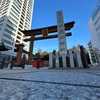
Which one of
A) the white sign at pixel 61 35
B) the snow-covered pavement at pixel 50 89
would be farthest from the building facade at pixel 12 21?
the snow-covered pavement at pixel 50 89

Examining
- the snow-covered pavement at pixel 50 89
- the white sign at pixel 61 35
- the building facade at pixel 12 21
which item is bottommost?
the snow-covered pavement at pixel 50 89

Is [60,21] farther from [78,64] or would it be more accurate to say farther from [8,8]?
[8,8]

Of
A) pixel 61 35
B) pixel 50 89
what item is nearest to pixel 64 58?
pixel 61 35

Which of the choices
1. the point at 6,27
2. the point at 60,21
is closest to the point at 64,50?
the point at 60,21

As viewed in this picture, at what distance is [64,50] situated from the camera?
5855 millimetres

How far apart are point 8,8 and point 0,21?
6.16 metres

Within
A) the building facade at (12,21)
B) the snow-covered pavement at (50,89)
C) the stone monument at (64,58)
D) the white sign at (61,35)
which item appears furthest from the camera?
the building facade at (12,21)

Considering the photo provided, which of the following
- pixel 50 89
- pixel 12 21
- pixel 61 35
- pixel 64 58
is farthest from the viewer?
pixel 12 21

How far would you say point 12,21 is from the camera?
3288 centimetres

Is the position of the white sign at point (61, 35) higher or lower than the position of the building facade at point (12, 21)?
lower

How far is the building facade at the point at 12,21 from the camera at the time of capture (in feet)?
95.6

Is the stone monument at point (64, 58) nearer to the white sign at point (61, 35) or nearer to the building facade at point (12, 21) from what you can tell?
the white sign at point (61, 35)

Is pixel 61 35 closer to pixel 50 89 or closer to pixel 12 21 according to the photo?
pixel 50 89

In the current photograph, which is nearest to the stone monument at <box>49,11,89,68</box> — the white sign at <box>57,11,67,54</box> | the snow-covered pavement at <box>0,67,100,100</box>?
the white sign at <box>57,11,67,54</box>
